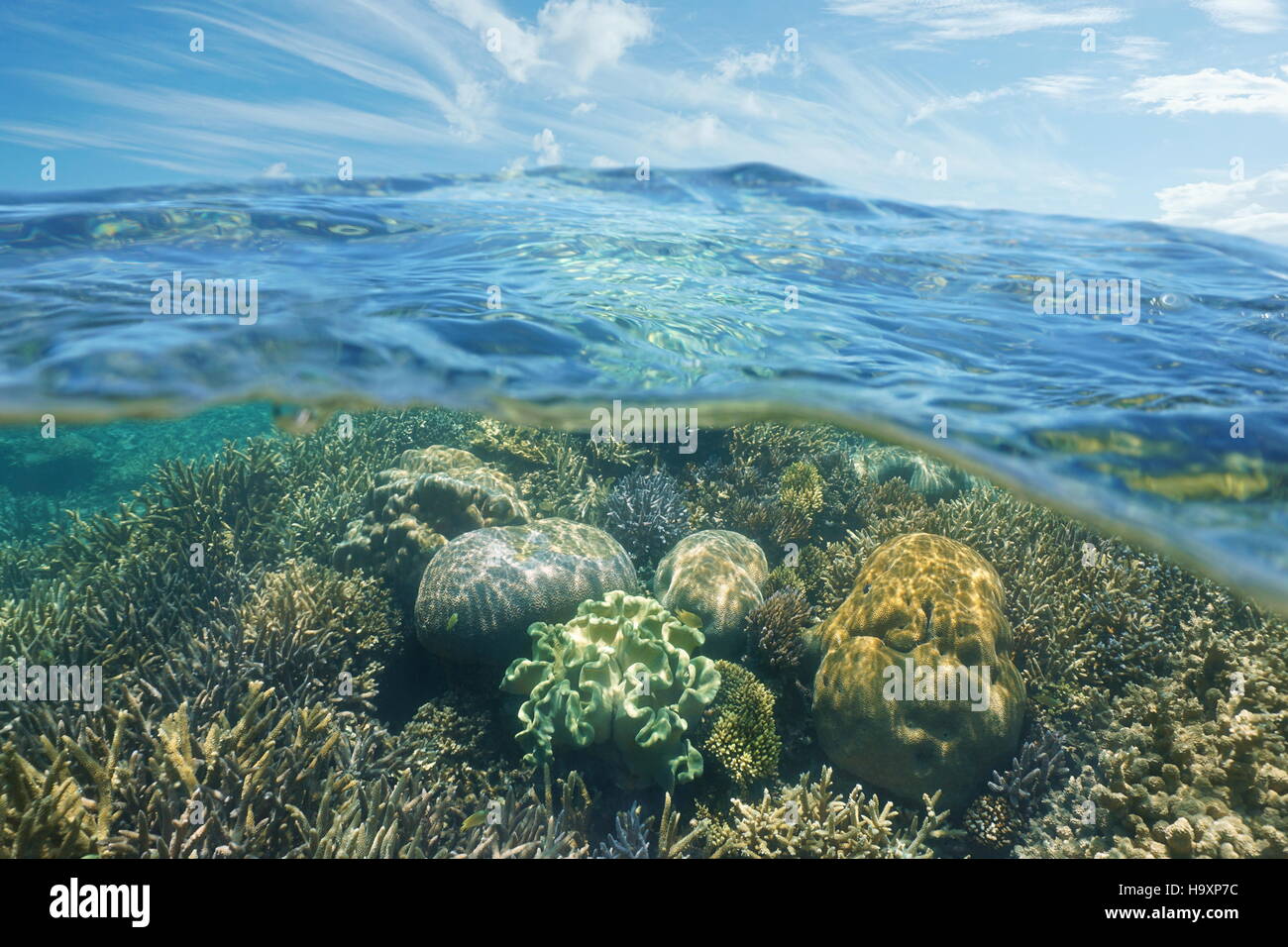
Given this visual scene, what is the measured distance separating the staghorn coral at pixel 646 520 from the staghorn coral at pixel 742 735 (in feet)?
9.93

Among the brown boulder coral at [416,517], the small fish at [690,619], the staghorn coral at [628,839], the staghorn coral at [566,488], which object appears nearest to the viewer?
the staghorn coral at [628,839]

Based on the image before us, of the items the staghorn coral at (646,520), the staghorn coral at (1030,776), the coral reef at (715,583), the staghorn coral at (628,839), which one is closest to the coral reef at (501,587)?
the coral reef at (715,583)

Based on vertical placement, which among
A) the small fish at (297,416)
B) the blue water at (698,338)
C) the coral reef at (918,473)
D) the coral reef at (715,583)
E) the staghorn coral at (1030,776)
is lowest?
the staghorn coral at (1030,776)

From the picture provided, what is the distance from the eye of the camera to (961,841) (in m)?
5.65

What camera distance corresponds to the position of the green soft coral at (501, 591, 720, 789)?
19.0ft

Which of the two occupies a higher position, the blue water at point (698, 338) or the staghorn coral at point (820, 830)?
the blue water at point (698, 338)

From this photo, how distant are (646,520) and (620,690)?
11.7 feet

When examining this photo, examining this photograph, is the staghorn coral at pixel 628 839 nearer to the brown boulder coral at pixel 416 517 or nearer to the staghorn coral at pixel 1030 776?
the staghorn coral at pixel 1030 776

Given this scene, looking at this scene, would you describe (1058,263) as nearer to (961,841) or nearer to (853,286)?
(853,286)

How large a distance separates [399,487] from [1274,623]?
10.4 meters

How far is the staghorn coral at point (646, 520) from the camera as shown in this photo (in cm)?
918

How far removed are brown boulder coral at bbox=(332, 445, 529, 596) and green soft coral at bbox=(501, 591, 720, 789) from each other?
8.27 feet

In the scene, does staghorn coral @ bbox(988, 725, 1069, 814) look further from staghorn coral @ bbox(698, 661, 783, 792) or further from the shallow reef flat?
staghorn coral @ bbox(698, 661, 783, 792)
